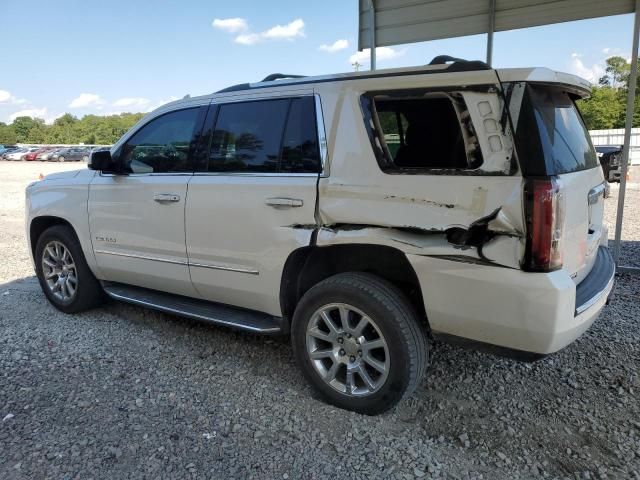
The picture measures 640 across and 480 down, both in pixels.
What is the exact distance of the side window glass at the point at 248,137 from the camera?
340cm

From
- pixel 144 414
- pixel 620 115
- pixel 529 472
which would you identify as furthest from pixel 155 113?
pixel 620 115

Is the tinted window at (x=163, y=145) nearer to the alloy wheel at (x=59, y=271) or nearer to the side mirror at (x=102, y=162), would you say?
the side mirror at (x=102, y=162)

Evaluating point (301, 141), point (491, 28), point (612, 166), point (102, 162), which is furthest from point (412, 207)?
point (491, 28)

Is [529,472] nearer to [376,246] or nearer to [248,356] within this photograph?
[376,246]

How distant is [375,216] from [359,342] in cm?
76

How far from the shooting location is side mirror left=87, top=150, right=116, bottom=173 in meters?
4.18

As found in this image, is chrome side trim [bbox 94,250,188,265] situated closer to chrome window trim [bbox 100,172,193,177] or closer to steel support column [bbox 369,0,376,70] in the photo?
chrome window trim [bbox 100,172,193,177]

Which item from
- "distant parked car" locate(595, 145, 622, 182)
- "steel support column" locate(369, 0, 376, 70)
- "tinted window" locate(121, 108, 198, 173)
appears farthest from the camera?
"steel support column" locate(369, 0, 376, 70)

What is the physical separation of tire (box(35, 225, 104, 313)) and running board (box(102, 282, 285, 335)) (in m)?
0.25

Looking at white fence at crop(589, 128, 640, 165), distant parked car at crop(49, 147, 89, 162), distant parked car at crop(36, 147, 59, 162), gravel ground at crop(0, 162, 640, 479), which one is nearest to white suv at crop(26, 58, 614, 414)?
gravel ground at crop(0, 162, 640, 479)

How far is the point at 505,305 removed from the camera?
2521mm

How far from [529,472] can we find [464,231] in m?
1.25

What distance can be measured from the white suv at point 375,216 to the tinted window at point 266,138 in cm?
1

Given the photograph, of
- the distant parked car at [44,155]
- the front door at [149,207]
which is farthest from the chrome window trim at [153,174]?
the distant parked car at [44,155]
